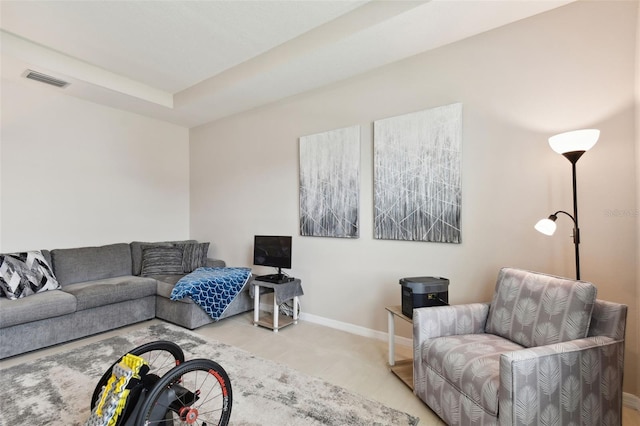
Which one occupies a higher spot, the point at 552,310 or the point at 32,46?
the point at 32,46

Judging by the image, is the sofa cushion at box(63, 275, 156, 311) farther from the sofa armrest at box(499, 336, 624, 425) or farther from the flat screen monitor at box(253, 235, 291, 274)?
the sofa armrest at box(499, 336, 624, 425)

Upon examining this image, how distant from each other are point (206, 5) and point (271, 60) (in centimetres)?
76

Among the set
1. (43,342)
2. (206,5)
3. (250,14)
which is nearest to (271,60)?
(250,14)

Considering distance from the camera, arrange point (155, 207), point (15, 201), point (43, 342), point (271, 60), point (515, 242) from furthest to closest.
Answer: point (155, 207) → point (15, 201) → point (271, 60) → point (43, 342) → point (515, 242)

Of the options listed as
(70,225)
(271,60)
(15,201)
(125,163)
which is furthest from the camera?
(125,163)

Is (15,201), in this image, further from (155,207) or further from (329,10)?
(329,10)

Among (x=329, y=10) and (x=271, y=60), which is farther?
(x=271, y=60)

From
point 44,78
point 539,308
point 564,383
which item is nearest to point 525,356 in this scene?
point 564,383

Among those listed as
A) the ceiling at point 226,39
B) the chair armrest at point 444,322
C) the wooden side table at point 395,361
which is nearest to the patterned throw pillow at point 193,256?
the ceiling at point 226,39

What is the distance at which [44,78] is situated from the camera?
10.4 feet

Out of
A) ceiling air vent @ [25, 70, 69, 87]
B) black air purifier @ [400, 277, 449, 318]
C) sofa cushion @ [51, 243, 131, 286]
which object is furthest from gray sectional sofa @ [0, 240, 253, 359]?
black air purifier @ [400, 277, 449, 318]

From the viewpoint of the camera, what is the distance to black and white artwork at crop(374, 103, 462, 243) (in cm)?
256

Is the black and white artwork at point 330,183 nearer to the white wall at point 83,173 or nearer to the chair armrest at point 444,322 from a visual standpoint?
the chair armrest at point 444,322

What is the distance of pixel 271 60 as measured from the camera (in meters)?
2.96
